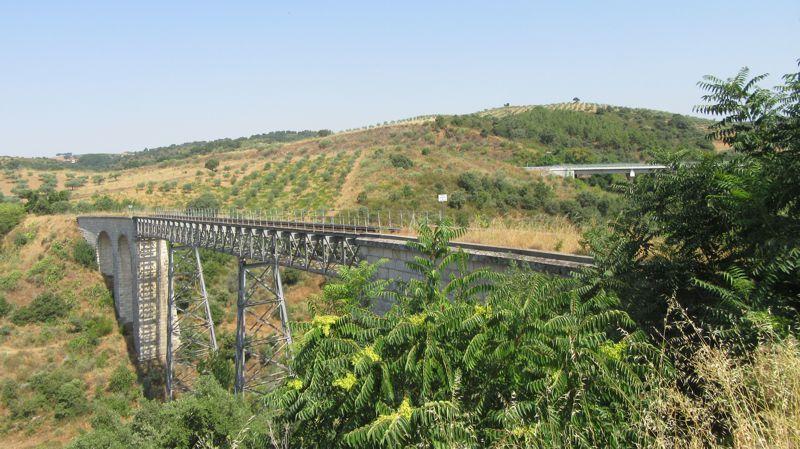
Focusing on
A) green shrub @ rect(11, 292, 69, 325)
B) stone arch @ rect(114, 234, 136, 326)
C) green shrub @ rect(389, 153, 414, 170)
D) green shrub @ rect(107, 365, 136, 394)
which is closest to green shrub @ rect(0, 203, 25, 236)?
green shrub @ rect(11, 292, 69, 325)

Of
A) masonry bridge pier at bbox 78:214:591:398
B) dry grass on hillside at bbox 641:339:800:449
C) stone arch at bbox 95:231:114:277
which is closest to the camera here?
dry grass on hillside at bbox 641:339:800:449

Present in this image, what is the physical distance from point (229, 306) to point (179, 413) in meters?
19.5

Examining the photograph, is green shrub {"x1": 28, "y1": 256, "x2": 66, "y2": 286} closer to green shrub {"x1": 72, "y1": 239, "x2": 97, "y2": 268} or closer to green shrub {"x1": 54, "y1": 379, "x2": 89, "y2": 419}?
green shrub {"x1": 72, "y1": 239, "x2": 97, "y2": 268}

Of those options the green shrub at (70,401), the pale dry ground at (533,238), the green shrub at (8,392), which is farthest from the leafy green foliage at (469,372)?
the green shrub at (8,392)

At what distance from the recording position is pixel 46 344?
29797mm

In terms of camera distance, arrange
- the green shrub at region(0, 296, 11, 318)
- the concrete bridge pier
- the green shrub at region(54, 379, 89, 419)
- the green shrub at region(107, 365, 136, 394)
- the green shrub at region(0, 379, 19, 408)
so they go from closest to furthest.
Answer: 1. the green shrub at region(54, 379, 89, 419)
2. the green shrub at region(0, 379, 19, 408)
3. the green shrub at region(107, 365, 136, 394)
4. the concrete bridge pier
5. the green shrub at region(0, 296, 11, 318)

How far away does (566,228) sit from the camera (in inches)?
451

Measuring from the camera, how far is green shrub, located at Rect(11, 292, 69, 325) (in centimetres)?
3162

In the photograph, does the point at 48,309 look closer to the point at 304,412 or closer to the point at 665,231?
the point at 304,412

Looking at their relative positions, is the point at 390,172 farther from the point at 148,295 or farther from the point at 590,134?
the point at 590,134

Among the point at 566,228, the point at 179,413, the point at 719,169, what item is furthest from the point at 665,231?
the point at 179,413

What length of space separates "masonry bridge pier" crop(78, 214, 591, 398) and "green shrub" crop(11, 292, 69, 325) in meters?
3.42

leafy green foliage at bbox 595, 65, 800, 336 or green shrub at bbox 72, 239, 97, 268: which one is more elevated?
leafy green foliage at bbox 595, 65, 800, 336

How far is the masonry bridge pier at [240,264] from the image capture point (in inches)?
475
